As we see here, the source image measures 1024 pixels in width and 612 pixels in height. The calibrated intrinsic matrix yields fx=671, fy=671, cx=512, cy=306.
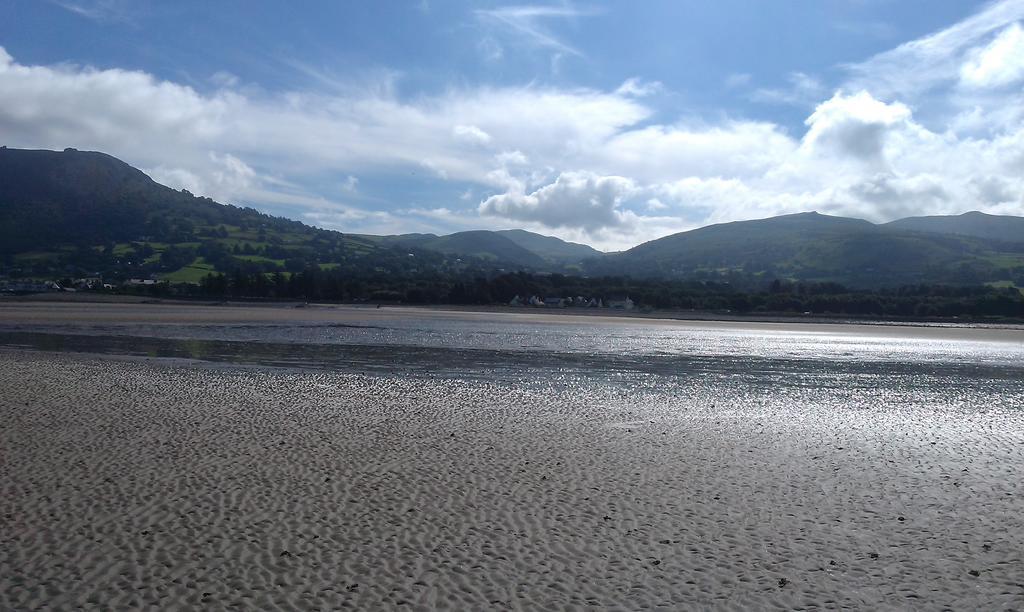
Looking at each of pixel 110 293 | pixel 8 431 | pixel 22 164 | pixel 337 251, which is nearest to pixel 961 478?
pixel 8 431

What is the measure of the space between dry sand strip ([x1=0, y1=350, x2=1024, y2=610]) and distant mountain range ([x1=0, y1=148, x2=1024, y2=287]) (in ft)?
339

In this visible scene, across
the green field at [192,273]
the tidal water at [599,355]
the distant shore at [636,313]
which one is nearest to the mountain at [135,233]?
the green field at [192,273]

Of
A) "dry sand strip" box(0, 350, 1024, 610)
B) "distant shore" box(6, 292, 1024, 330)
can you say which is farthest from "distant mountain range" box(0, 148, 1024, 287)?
"dry sand strip" box(0, 350, 1024, 610)

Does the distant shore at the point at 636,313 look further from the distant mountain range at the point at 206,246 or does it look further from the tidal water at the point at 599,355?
the distant mountain range at the point at 206,246

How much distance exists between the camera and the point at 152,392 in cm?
1591

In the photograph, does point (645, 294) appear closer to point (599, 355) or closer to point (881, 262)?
point (599, 355)

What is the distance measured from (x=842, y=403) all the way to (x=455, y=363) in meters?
12.5

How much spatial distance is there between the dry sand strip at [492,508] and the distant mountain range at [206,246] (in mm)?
103237

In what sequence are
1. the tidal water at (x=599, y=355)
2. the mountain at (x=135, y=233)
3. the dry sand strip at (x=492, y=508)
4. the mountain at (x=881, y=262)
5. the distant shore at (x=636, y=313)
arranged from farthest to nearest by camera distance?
1. the mountain at (x=881, y=262)
2. the mountain at (x=135, y=233)
3. the distant shore at (x=636, y=313)
4. the tidal water at (x=599, y=355)
5. the dry sand strip at (x=492, y=508)

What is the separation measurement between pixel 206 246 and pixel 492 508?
138m

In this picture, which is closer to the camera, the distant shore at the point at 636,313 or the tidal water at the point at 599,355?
the tidal water at the point at 599,355

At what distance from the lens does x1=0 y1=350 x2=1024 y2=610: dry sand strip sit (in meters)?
6.06

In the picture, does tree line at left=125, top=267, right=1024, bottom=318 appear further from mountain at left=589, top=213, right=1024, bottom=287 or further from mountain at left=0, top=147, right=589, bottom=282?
mountain at left=589, top=213, right=1024, bottom=287

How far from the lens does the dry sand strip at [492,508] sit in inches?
239
